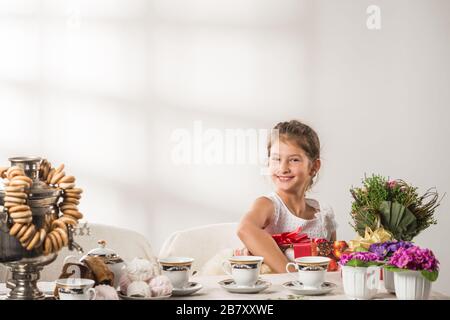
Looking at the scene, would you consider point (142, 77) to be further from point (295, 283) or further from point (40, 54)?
point (295, 283)

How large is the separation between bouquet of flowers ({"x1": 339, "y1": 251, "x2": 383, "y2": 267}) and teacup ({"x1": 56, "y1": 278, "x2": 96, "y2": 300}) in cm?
58

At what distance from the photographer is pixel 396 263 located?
1.67 metres

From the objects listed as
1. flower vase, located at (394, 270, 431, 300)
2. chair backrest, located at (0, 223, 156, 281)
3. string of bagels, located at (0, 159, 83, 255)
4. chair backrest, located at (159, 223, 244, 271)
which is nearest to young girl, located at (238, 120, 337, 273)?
chair backrest, located at (159, 223, 244, 271)

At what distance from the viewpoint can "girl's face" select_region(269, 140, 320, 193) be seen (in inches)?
105

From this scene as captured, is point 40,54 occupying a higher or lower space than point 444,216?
higher

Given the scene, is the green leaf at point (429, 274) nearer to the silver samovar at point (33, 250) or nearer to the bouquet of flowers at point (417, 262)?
the bouquet of flowers at point (417, 262)

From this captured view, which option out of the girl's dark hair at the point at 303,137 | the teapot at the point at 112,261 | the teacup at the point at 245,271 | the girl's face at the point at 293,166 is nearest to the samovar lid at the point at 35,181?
the teapot at the point at 112,261

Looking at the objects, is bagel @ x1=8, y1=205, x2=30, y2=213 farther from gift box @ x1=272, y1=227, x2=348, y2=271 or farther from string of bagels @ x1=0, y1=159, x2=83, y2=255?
gift box @ x1=272, y1=227, x2=348, y2=271

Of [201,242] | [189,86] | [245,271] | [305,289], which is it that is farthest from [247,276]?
[189,86]

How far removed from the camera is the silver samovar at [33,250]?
154cm

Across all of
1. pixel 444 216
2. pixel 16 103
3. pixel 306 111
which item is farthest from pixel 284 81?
pixel 16 103

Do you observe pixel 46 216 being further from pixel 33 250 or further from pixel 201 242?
pixel 201 242
